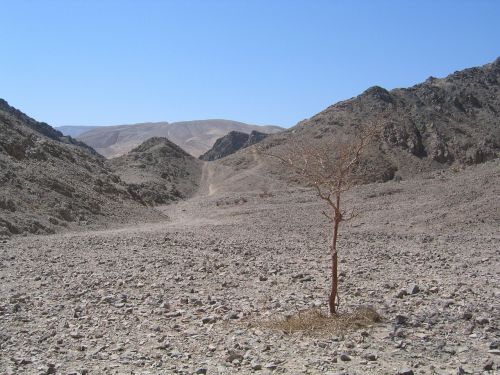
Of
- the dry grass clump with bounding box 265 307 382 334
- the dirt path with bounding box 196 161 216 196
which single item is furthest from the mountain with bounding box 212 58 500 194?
the dry grass clump with bounding box 265 307 382 334

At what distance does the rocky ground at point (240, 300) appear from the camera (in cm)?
775

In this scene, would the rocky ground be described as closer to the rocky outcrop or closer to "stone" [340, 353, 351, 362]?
"stone" [340, 353, 351, 362]

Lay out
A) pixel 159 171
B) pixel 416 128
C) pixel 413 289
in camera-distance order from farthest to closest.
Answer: pixel 159 171 → pixel 416 128 → pixel 413 289

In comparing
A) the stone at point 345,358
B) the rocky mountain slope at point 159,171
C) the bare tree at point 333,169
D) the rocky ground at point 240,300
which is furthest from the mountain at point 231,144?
the stone at point 345,358

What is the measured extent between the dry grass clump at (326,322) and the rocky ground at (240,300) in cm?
19

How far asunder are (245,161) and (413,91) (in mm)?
27427

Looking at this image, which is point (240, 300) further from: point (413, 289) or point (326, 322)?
point (413, 289)

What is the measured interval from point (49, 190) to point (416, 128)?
47.9 metres

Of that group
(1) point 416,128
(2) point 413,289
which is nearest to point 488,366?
(2) point 413,289

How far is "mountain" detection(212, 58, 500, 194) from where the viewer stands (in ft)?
190

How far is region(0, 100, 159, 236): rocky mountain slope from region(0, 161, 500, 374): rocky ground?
2.47 m

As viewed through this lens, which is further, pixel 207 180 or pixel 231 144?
pixel 231 144

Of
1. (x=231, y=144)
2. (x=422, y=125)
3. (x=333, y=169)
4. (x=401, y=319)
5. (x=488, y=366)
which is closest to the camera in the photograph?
(x=488, y=366)

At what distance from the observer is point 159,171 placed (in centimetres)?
6612
